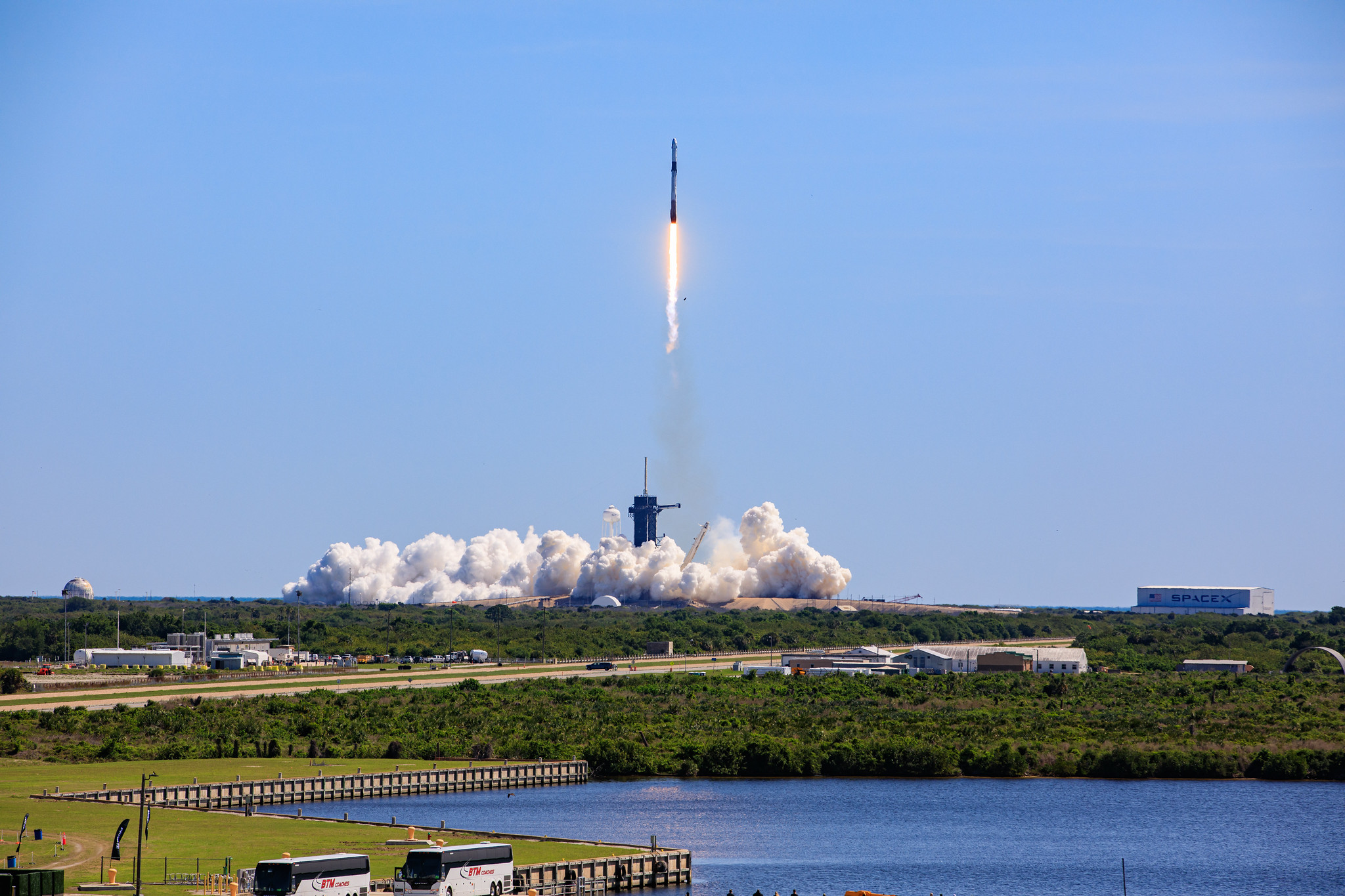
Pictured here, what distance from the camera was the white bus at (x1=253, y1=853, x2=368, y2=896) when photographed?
40.6 meters

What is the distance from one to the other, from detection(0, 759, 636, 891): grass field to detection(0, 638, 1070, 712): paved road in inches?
1093

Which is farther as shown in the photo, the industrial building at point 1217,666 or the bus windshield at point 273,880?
the industrial building at point 1217,666

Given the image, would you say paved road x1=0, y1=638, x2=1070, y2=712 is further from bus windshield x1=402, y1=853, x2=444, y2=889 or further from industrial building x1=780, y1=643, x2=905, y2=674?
bus windshield x1=402, y1=853, x2=444, y2=889

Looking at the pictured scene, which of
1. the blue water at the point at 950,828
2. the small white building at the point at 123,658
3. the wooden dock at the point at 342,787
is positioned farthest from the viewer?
the small white building at the point at 123,658

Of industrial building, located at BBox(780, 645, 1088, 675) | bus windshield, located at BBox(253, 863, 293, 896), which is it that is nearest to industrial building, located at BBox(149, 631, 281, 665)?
industrial building, located at BBox(780, 645, 1088, 675)

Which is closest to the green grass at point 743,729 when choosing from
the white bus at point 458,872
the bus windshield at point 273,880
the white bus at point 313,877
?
the white bus at point 458,872

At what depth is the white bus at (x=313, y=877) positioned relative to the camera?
133 ft

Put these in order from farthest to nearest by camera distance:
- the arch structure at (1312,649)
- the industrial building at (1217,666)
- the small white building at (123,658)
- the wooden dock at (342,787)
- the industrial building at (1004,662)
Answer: the industrial building at (1217,666)
the small white building at (123,658)
the industrial building at (1004,662)
the arch structure at (1312,649)
the wooden dock at (342,787)

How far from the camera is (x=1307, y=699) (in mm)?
102312

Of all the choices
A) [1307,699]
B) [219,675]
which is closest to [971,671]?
[1307,699]

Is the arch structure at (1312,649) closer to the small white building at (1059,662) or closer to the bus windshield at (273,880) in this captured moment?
the small white building at (1059,662)

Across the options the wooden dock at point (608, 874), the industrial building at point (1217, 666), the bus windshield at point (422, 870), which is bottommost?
the wooden dock at point (608, 874)

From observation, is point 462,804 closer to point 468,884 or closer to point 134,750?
point 134,750

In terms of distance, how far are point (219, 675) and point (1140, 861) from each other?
76.7 m
